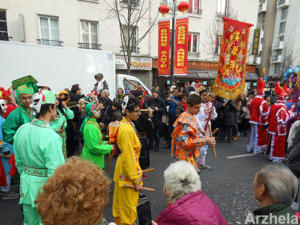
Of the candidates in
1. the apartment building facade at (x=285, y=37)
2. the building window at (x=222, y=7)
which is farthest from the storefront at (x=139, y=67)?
the apartment building facade at (x=285, y=37)

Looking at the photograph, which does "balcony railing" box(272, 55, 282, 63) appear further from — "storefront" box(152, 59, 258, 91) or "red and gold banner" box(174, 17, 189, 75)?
"red and gold banner" box(174, 17, 189, 75)

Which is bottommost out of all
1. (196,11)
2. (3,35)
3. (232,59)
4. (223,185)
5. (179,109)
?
(223,185)

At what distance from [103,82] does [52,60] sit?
214 centimetres

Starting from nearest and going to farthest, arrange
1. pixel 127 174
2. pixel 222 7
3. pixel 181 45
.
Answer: pixel 127 174
pixel 181 45
pixel 222 7

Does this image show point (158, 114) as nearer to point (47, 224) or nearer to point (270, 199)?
point (270, 199)

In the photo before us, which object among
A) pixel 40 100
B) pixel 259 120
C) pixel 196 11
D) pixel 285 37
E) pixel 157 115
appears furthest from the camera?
pixel 285 37

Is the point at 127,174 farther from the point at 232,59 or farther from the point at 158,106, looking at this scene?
the point at 158,106

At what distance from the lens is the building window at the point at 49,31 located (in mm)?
12164

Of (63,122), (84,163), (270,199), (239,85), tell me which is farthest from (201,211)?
(63,122)

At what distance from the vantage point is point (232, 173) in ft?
15.3

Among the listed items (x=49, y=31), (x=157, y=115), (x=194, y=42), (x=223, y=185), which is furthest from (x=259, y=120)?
(x=49, y=31)

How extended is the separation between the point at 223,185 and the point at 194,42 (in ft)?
49.2

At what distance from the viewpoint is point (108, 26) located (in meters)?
13.8

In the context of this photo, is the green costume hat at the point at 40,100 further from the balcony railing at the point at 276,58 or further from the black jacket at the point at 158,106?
the balcony railing at the point at 276,58
